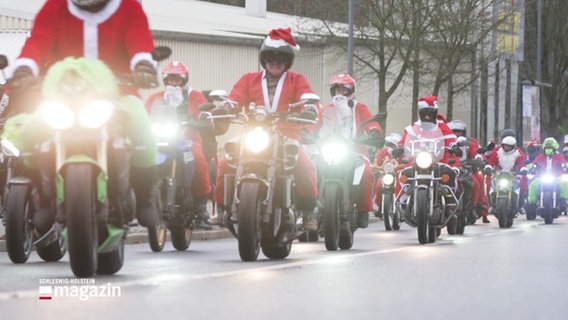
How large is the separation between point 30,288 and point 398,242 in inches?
407

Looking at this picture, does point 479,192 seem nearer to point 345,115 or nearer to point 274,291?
point 345,115

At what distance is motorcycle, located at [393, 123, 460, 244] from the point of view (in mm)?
19141

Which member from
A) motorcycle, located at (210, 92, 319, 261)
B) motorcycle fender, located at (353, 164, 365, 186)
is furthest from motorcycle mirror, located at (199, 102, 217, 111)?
motorcycle fender, located at (353, 164, 365, 186)

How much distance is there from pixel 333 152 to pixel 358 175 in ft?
1.44

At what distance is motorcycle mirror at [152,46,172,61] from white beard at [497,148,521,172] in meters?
20.2

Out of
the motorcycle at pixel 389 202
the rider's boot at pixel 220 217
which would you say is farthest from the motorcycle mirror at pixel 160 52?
the motorcycle at pixel 389 202

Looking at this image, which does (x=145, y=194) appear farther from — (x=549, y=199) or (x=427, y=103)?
(x=549, y=199)

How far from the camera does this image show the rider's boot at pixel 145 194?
10.4 metres

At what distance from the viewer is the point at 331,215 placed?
16109 mm

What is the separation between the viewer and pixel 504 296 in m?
10.2

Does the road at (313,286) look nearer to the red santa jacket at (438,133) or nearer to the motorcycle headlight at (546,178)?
the red santa jacket at (438,133)

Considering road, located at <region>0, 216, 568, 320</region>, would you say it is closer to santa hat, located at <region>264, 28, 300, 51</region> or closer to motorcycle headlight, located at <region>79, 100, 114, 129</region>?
motorcycle headlight, located at <region>79, 100, 114, 129</region>

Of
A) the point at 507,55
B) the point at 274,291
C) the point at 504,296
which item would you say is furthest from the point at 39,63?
the point at 507,55

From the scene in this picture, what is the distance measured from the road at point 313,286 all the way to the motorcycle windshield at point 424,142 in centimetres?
463
